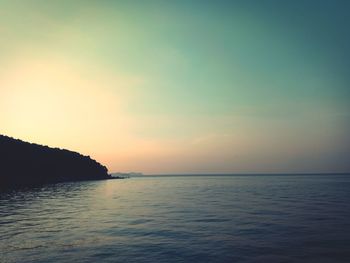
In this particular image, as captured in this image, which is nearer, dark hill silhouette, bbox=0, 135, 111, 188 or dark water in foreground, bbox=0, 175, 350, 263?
dark water in foreground, bbox=0, 175, 350, 263

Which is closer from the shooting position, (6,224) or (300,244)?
(300,244)

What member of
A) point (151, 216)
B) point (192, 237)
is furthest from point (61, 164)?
point (192, 237)

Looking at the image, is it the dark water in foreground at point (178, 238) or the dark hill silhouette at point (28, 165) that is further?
the dark hill silhouette at point (28, 165)

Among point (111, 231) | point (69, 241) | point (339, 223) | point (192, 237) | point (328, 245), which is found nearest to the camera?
point (328, 245)

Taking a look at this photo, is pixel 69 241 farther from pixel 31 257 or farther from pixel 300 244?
pixel 300 244

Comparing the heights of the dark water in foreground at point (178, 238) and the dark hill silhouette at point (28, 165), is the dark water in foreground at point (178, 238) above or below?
below

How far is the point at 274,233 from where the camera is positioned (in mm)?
23688

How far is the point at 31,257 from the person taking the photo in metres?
17.0

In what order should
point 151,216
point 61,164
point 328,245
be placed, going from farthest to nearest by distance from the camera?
point 61,164, point 151,216, point 328,245

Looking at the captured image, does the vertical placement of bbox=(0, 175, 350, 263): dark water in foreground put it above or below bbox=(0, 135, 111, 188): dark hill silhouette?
below

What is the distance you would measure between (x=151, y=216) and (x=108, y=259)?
17.9 metres

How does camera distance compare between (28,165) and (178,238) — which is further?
(28,165)

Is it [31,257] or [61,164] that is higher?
[61,164]

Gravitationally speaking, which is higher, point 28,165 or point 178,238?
point 28,165
